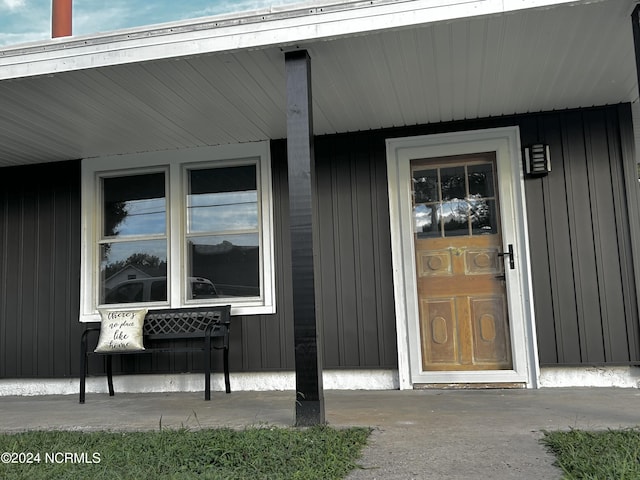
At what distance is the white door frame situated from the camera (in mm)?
4254

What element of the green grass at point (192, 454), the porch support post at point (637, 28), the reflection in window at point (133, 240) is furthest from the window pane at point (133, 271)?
the porch support post at point (637, 28)

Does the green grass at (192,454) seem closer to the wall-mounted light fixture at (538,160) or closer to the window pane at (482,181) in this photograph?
the window pane at (482,181)

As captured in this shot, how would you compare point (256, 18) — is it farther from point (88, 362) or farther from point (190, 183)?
point (88, 362)

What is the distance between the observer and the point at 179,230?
4.94 meters

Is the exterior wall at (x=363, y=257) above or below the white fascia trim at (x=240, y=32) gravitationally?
below

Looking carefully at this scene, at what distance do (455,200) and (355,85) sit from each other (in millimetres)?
1364

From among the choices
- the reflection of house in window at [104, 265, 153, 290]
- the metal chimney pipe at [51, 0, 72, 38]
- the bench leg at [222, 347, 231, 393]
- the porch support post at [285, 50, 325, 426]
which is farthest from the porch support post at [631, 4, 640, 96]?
the metal chimney pipe at [51, 0, 72, 38]

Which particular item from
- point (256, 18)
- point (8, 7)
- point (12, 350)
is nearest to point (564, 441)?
point (256, 18)

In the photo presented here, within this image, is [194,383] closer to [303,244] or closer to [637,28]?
[303,244]

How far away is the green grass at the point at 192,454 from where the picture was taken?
229 cm

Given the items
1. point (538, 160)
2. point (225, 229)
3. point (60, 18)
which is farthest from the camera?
point (60, 18)

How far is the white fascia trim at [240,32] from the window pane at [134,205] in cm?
192

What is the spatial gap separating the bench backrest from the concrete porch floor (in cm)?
51

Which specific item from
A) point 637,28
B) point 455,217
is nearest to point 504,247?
point 455,217
